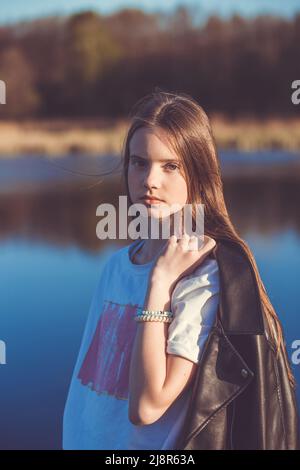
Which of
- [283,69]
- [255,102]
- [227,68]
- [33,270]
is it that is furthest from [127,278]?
[227,68]

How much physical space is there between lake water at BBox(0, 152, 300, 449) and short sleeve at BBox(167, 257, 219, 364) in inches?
17.8

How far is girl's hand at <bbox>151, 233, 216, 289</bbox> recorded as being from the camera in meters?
1.20

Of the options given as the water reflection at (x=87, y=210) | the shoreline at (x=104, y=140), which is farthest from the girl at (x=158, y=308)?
the shoreline at (x=104, y=140)

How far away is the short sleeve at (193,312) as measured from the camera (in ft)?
3.76

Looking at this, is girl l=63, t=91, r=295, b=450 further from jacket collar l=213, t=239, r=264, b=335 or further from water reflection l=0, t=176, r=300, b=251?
water reflection l=0, t=176, r=300, b=251

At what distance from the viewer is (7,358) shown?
436cm

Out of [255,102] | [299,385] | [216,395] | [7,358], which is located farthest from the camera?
[255,102]

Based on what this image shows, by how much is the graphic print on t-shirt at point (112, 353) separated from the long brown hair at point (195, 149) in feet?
0.70

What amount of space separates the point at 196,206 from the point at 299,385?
2.54 m

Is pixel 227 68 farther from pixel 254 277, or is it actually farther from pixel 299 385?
pixel 254 277

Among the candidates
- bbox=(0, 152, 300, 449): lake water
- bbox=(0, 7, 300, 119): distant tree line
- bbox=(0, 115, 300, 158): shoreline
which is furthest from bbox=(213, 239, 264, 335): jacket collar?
bbox=(0, 7, 300, 119): distant tree line

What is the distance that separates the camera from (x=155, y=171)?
127cm

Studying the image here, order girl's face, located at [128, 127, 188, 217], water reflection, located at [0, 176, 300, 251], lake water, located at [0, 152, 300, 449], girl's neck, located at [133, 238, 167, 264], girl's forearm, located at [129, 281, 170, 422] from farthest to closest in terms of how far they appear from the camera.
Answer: water reflection, located at [0, 176, 300, 251], lake water, located at [0, 152, 300, 449], girl's neck, located at [133, 238, 167, 264], girl's face, located at [128, 127, 188, 217], girl's forearm, located at [129, 281, 170, 422]
